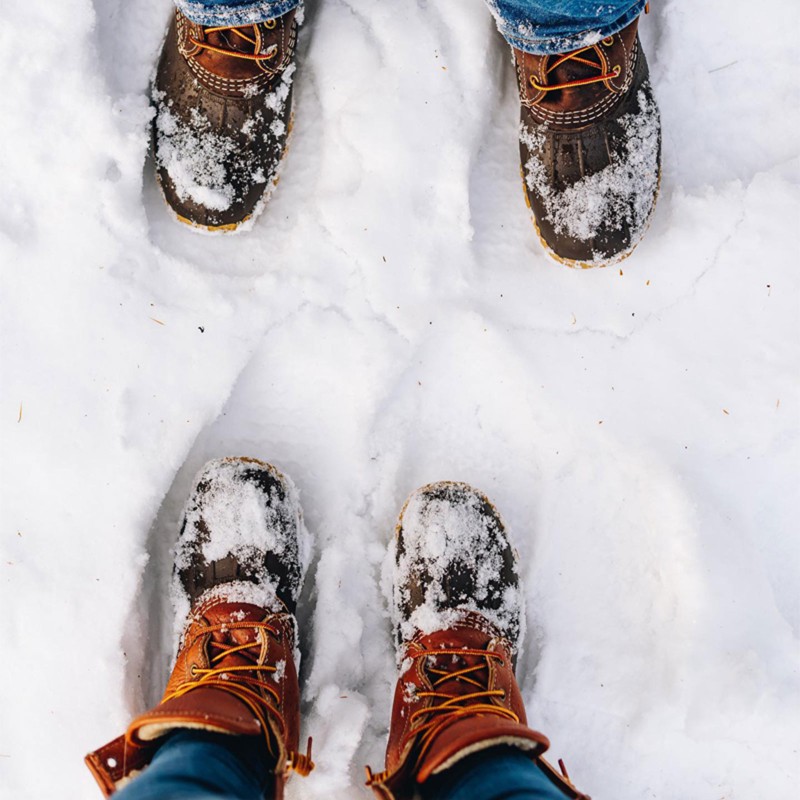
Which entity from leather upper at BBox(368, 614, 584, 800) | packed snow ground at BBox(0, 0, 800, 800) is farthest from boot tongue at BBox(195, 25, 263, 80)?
leather upper at BBox(368, 614, 584, 800)

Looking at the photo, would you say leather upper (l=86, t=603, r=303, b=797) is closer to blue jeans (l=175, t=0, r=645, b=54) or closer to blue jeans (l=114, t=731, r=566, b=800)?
blue jeans (l=114, t=731, r=566, b=800)

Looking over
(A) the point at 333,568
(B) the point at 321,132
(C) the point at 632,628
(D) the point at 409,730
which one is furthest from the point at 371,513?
(B) the point at 321,132

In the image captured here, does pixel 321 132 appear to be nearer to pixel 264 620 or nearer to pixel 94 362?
pixel 94 362

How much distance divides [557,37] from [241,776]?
1165 mm

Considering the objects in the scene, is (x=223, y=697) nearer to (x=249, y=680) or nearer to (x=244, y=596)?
(x=249, y=680)

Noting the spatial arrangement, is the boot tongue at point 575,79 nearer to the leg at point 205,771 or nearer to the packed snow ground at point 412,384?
the packed snow ground at point 412,384

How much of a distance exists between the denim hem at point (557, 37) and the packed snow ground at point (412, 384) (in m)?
0.24

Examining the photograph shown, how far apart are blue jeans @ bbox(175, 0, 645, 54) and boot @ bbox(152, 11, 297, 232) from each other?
9 centimetres

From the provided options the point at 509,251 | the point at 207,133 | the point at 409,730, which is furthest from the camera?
the point at 509,251

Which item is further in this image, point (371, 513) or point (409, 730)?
point (371, 513)

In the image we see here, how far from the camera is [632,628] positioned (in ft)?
4.47

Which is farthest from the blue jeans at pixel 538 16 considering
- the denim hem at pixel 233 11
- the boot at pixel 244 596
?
the boot at pixel 244 596

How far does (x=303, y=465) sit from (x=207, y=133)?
2.09ft

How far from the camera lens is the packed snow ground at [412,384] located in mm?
1262
